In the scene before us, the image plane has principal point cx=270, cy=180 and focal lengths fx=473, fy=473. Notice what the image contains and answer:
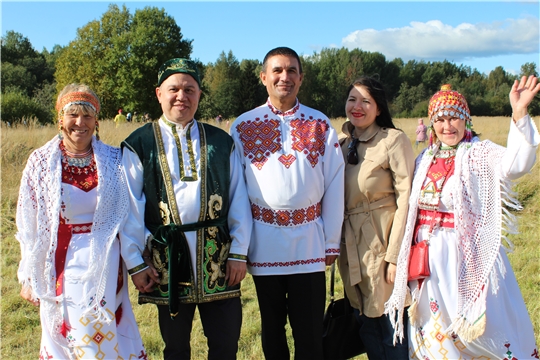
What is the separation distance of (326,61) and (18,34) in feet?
126

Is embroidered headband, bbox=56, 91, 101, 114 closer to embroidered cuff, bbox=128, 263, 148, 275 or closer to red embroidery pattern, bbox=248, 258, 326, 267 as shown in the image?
embroidered cuff, bbox=128, 263, 148, 275

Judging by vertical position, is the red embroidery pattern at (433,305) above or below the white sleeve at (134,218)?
below

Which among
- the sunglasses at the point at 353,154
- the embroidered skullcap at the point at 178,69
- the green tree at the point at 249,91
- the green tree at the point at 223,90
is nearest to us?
the embroidered skullcap at the point at 178,69

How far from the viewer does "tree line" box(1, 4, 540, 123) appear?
101ft

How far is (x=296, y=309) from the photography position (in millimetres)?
2924

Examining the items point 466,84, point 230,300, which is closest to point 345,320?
point 230,300

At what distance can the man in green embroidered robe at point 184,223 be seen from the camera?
8.91ft

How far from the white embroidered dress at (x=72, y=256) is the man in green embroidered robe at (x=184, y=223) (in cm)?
13

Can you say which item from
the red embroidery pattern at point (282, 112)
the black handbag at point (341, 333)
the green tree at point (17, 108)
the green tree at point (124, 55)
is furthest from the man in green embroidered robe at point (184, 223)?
the green tree at point (124, 55)

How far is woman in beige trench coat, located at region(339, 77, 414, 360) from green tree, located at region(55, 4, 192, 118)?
93.8 feet

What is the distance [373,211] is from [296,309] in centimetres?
78

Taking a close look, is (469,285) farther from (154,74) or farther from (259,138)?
(154,74)

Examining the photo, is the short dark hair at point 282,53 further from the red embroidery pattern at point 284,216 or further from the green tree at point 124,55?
the green tree at point 124,55

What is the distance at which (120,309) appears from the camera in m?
2.78
